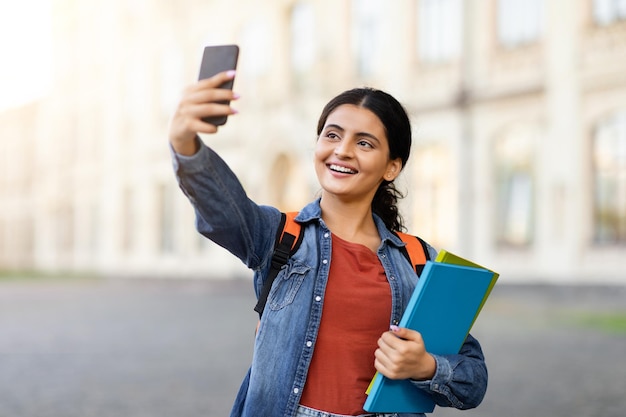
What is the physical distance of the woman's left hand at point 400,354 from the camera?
6.10 ft

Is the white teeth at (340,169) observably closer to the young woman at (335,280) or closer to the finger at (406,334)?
the young woman at (335,280)

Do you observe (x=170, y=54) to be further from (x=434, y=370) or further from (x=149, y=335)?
(x=434, y=370)

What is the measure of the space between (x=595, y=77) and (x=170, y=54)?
17.0 metres

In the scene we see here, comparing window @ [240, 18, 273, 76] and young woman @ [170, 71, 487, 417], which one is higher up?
window @ [240, 18, 273, 76]

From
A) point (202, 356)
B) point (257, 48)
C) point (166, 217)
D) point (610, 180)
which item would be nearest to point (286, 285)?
point (202, 356)

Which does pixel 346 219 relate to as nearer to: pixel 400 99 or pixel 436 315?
pixel 436 315

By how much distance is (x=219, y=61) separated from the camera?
1713 mm

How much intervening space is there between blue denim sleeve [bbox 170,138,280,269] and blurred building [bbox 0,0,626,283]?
8.39ft

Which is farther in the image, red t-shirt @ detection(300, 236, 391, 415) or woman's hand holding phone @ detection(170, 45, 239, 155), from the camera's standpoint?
red t-shirt @ detection(300, 236, 391, 415)

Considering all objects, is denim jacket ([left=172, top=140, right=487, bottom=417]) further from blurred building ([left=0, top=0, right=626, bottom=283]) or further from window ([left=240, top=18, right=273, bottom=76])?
window ([left=240, top=18, right=273, bottom=76])

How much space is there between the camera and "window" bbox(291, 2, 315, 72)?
22688mm

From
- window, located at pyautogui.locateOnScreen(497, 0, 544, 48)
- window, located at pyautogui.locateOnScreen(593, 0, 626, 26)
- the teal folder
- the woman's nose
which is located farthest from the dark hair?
window, located at pyautogui.locateOnScreen(497, 0, 544, 48)

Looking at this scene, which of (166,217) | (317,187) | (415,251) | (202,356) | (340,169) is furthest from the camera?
(166,217)

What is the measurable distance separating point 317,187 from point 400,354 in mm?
18787
